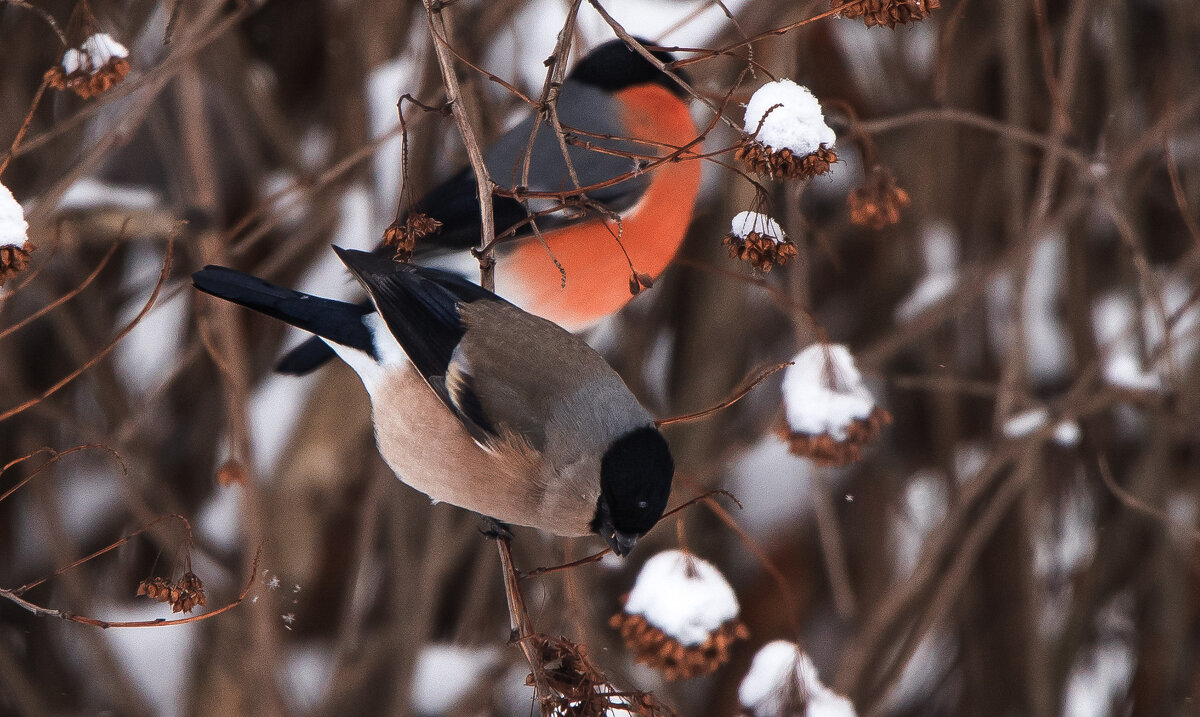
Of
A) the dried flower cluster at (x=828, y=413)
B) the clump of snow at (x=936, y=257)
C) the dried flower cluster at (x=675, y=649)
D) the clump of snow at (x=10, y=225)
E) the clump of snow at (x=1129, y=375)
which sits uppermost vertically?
the clump of snow at (x=10, y=225)

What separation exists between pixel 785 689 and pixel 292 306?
1.03 meters

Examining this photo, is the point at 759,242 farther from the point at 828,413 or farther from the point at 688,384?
the point at 688,384

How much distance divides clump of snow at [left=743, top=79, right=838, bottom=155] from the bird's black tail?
3.01 feet

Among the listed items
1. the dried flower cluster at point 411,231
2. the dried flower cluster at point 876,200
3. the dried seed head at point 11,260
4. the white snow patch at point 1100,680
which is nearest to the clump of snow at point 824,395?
the dried flower cluster at point 876,200

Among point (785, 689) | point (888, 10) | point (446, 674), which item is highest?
point (888, 10)

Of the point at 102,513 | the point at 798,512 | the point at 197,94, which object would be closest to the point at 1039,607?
the point at 798,512

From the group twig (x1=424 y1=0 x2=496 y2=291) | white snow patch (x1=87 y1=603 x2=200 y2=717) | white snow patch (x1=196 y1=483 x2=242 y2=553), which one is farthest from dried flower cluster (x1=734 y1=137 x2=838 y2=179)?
white snow patch (x1=87 y1=603 x2=200 y2=717)

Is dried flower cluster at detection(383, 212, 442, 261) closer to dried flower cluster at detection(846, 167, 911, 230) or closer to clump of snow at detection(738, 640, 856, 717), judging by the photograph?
dried flower cluster at detection(846, 167, 911, 230)

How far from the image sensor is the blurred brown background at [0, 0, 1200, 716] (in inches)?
112

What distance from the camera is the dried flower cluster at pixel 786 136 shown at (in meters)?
1.32

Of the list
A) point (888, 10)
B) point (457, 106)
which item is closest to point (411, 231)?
point (457, 106)

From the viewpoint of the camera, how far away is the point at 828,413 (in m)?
1.84

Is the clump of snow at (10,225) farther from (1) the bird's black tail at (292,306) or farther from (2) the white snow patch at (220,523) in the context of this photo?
(2) the white snow patch at (220,523)

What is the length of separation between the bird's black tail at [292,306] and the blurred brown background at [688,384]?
1.99ft
